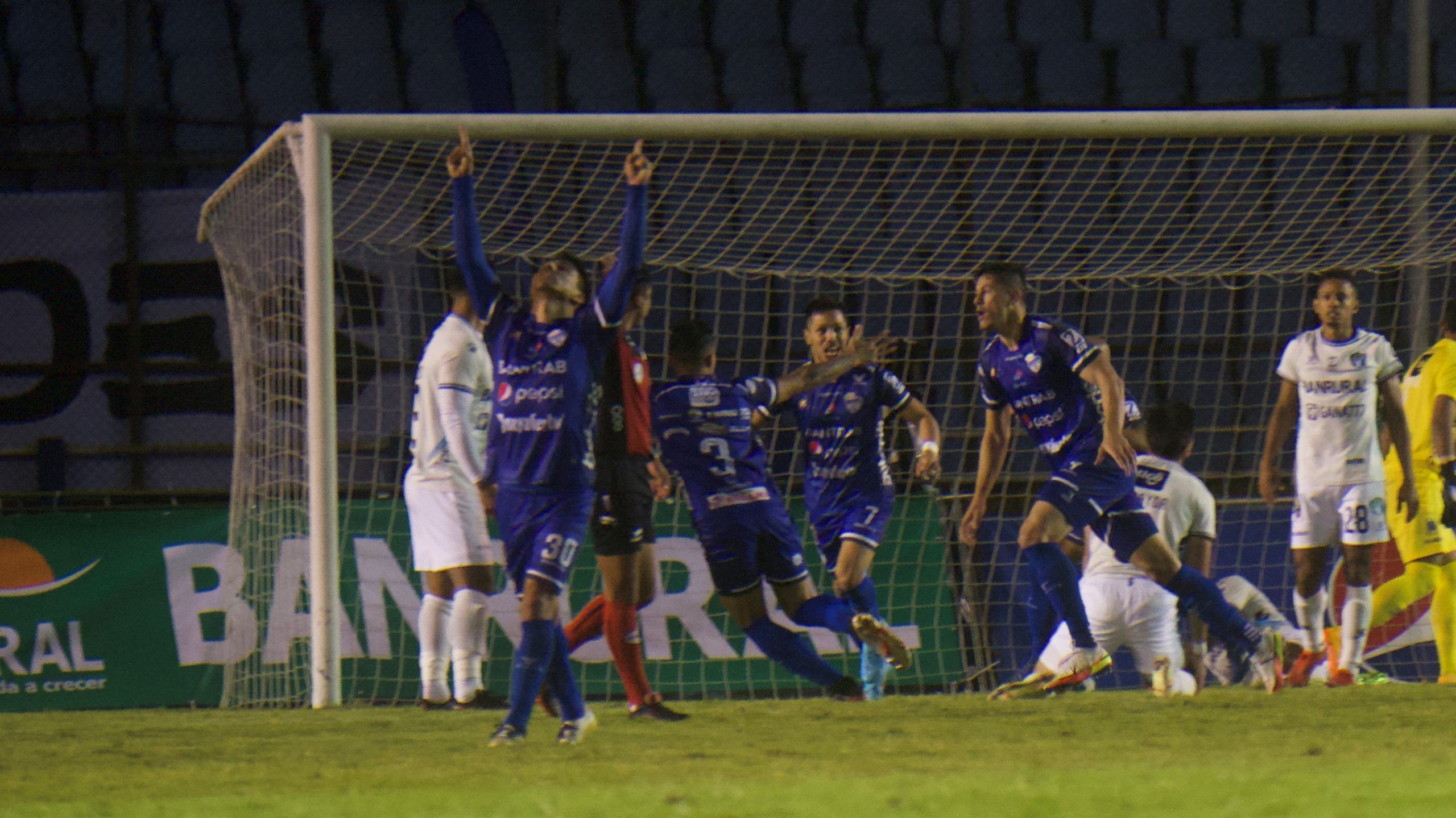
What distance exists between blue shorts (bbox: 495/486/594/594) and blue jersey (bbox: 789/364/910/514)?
7.88 ft

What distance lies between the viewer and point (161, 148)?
1120 cm

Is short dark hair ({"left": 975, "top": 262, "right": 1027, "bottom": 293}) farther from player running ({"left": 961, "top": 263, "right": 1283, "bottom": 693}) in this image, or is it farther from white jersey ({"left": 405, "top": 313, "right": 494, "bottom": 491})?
white jersey ({"left": 405, "top": 313, "right": 494, "bottom": 491})

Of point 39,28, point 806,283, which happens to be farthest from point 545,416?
point 39,28

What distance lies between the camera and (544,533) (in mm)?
4844

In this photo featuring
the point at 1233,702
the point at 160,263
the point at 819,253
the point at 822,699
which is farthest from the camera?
the point at 160,263

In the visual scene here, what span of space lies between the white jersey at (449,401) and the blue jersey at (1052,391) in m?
2.13

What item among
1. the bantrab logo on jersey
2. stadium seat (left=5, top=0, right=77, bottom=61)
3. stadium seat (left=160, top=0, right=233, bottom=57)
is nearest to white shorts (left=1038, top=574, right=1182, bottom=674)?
the bantrab logo on jersey

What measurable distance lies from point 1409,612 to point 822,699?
3.59 meters

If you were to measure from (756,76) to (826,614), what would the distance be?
6.75 m

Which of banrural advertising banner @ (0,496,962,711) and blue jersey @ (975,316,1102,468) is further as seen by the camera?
banrural advertising banner @ (0,496,962,711)

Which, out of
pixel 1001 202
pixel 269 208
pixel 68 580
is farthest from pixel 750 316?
pixel 68 580

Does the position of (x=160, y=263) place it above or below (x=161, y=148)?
below

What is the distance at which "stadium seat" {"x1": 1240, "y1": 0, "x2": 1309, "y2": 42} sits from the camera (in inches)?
489

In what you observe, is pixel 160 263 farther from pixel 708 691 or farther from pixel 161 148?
pixel 708 691
